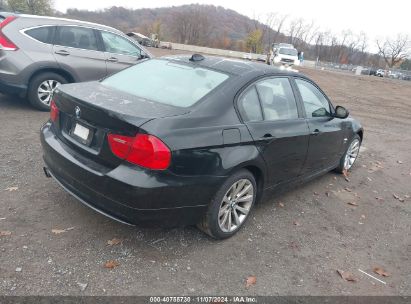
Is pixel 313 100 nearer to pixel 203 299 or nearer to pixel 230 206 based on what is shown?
pixel 230 206

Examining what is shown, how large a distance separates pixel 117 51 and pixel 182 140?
5.65 metres

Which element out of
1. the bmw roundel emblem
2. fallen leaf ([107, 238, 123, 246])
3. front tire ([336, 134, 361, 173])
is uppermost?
the bmw roundel emblem

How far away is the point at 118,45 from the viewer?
26.2 ft

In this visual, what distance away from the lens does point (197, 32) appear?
94438 mm

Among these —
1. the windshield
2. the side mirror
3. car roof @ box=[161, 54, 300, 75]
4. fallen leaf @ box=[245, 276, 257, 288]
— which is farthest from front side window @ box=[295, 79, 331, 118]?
the windshield

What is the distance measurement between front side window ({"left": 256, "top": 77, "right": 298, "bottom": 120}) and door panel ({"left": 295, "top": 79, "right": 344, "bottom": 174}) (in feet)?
0.84

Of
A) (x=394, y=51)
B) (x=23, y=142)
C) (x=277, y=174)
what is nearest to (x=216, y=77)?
(x=277, y=174)

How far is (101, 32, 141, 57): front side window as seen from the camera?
780 centimetres

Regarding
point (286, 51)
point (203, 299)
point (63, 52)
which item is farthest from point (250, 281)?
point (286, 51)

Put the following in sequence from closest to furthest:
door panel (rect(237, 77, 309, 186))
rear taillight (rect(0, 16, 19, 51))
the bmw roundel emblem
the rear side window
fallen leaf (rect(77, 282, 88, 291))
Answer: fallen leaf (rect(77, 282, 88, 291))
the bmw roundel emblem
door panel (rect(237, 77, 309, 186))
rear taillight (rect(0, 16, 19, 51))
the rear side window

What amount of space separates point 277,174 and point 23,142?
12.6ft

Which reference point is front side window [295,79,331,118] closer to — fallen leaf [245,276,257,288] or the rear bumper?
the rear bumper

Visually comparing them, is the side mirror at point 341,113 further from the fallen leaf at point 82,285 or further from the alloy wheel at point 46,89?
the alloy wheel at point 46,89

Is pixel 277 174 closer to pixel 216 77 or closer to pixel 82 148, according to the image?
pixel 216 77
